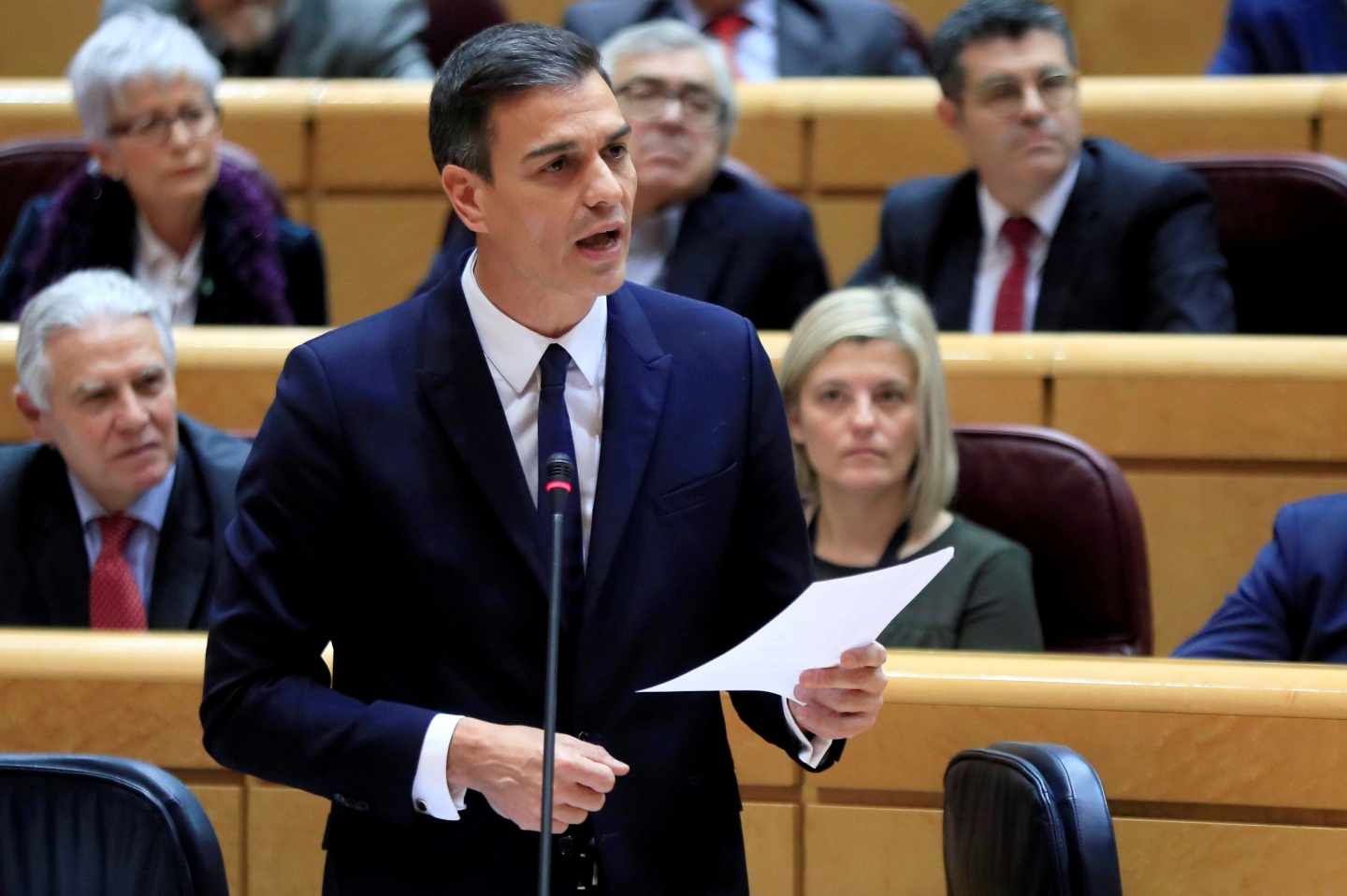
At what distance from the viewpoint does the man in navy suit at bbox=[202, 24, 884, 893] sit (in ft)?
3.40

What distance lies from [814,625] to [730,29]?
2194 millimetres

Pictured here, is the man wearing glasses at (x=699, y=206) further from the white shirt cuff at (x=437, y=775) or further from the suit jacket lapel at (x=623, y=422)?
the white shirt cuff at (x=437, y=775)

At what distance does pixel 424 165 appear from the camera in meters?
2.92

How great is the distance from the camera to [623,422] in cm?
107

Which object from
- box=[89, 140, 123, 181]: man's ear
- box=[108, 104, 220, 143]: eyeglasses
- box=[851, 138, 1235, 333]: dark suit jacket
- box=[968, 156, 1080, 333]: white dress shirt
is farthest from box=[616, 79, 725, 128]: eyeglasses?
box=[89, 140, 123, 181]: man's ear

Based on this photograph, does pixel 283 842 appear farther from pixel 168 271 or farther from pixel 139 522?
pixel 168 271

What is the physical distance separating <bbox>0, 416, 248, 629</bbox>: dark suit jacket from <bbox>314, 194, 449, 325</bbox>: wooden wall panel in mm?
1030

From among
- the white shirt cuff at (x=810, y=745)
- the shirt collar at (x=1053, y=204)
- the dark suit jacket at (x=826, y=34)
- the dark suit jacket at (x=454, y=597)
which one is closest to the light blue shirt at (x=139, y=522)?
the dark suit jacket at (x=454, y=597)

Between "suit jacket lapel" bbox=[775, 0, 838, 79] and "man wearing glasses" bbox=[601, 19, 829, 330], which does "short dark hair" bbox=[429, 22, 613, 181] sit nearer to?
"man wearing glasses" bbox=[601, 19, 829, 330]

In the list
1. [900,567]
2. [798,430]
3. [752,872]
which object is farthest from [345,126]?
[900,567]

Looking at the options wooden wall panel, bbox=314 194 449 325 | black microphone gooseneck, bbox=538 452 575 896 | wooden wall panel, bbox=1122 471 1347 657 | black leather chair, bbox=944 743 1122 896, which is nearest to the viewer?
black microphone gooseneck, bbox=538 452 575 896

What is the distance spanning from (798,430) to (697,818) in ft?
3.00

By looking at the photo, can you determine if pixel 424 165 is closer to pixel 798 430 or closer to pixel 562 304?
pixel 798 430

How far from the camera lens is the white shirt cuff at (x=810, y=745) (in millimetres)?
1088
